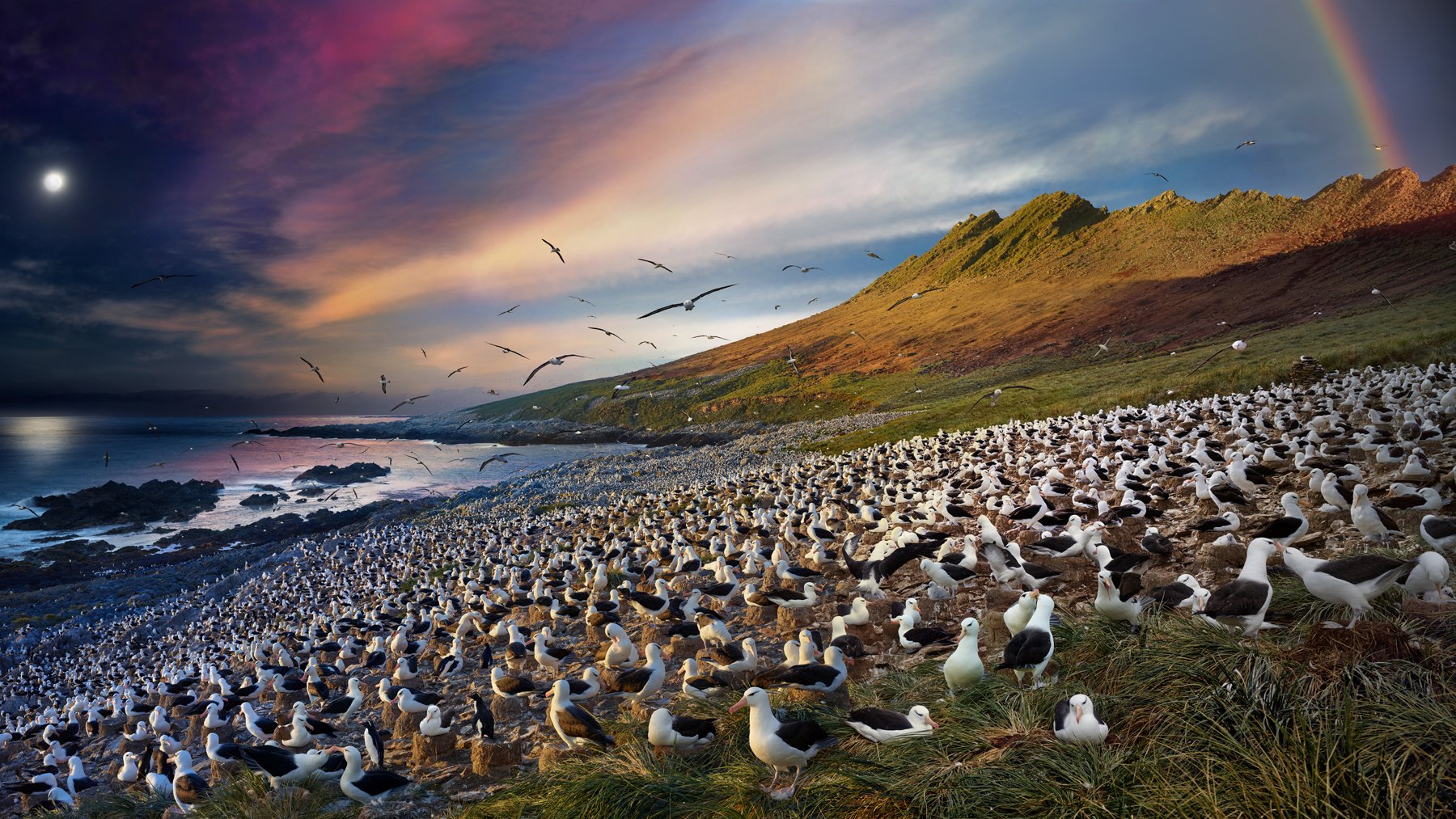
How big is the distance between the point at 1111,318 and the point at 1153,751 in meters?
94.1

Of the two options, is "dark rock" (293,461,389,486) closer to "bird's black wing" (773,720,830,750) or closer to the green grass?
the green grass

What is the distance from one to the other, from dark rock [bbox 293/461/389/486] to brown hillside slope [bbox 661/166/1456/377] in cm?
6953

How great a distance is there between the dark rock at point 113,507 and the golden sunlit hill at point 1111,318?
6025cm

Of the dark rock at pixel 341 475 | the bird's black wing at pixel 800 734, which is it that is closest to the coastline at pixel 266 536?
the dark rock at pixel 341 475

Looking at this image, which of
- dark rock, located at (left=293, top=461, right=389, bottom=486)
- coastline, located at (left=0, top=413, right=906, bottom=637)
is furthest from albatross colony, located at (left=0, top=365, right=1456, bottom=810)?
dark rock, located at (left=293, top=461, right=389, bottom=486)

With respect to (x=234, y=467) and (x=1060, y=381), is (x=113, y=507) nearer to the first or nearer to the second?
(x=234, y=467)

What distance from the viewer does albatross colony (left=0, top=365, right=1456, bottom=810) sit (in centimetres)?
732

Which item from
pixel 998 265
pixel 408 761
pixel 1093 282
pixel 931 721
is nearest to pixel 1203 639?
pixel 931 721

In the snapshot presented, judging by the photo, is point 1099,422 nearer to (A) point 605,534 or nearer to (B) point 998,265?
(A) point 605,534

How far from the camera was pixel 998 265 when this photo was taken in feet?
465

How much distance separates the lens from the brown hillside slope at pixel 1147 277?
66062 mm

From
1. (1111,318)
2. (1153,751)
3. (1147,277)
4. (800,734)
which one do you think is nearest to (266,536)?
(800,734)

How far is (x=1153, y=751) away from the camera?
544cm

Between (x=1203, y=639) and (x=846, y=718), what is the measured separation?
3530mm
